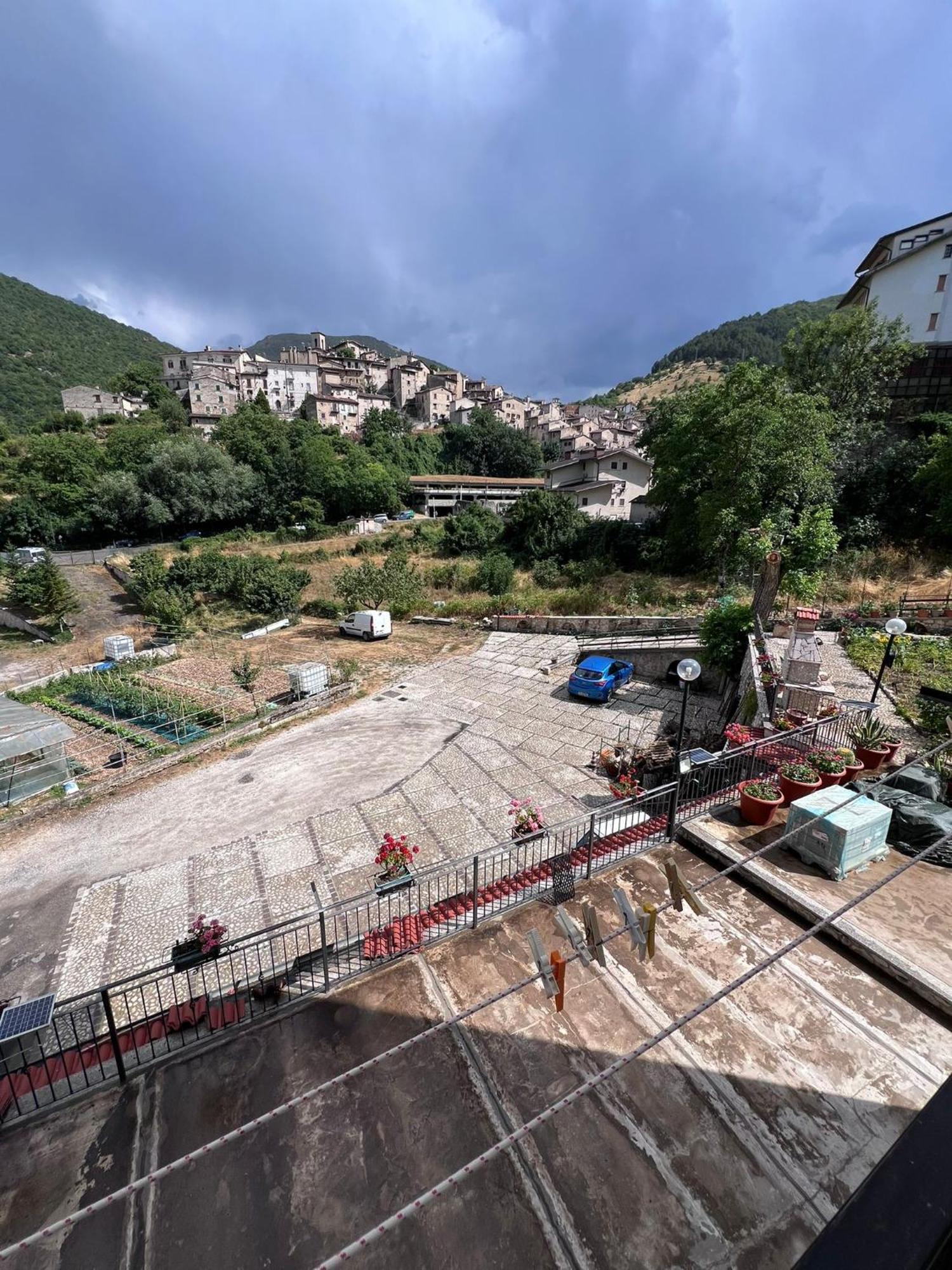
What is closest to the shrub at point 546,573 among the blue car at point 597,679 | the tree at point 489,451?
the blue car at point 597,679

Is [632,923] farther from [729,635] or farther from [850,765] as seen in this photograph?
[729,635]

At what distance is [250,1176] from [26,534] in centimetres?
5692

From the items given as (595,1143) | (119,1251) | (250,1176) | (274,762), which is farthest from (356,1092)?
(274,762)

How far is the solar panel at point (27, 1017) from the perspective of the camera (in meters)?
3.82

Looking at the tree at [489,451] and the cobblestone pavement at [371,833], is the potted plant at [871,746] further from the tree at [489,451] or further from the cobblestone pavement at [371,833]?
the tree at [489,451]

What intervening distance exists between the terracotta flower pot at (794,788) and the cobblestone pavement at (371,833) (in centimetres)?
384

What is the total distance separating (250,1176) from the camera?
Result: 312 centimetres

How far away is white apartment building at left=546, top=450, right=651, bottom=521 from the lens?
41.1 metres

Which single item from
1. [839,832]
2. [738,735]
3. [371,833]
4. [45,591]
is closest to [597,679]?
[738,735]

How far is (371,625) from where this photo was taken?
24.5 meters

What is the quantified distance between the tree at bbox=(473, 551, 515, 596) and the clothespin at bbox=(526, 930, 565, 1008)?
26932mm

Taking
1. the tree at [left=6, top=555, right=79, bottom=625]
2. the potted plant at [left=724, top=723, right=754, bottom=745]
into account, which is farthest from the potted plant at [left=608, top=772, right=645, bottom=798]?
the tree at [left=6, top=555, right=79, bottom=625]

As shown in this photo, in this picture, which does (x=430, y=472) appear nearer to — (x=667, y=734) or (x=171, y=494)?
(x=171, y=494)

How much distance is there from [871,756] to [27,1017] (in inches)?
405
